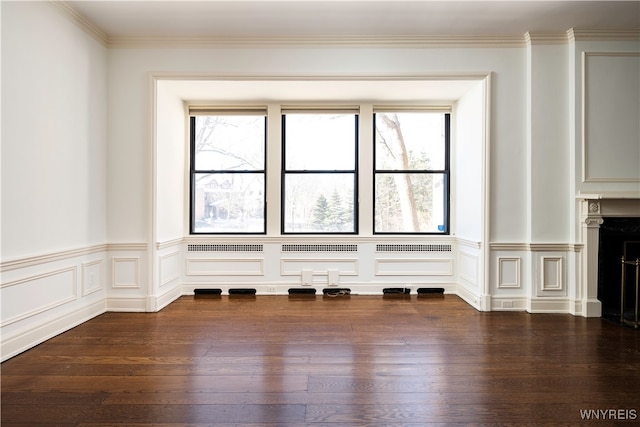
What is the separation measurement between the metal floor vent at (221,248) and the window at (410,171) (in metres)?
1.65

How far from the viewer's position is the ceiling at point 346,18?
3.55 meters

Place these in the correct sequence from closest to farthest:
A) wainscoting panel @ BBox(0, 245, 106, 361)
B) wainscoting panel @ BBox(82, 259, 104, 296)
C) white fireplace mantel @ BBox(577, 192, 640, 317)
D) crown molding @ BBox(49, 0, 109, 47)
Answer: wainscoting panel @ BBox(0, 245, 106, 361) < crown molding @ BBox(49, 0, 109, 47) < wainscoting panel @ BBox(82, 259, 104, 296) < white fireplace mantel @ BBox(577, 192, 640, 317)

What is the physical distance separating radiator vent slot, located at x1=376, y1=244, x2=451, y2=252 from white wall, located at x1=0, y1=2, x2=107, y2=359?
3.32m

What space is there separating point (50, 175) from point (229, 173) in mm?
2181

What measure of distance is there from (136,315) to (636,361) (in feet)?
14.4

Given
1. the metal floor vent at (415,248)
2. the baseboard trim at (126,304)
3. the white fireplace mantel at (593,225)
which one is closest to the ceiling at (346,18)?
the white fireplace mantel at (593,225)

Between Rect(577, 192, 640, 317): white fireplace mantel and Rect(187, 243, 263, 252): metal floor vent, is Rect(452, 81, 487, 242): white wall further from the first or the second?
Rect(187, 243, 263, 252): metal floor vent

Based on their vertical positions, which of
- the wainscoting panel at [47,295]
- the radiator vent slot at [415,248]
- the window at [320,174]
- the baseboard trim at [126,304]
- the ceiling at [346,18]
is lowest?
the baseboard trim at [126,304]

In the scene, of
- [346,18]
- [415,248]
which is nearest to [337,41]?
[346,18]

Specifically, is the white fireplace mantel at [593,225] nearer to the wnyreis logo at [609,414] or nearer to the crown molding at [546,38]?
the crown molding at [546,38]

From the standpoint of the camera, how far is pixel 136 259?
4176mm

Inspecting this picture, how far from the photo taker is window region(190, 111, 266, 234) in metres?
5.15

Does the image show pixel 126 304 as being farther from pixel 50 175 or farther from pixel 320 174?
pixel 320 174

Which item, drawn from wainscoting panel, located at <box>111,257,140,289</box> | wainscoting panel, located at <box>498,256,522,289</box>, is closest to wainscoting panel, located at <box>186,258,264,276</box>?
wainscoting panel, located at <box>111,257,140,289</box>
